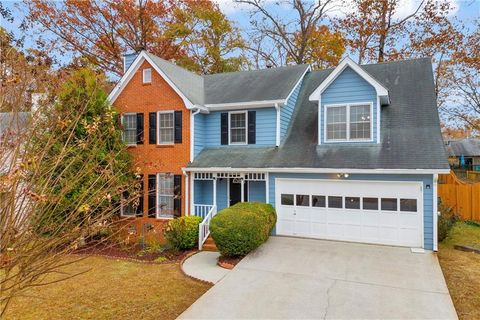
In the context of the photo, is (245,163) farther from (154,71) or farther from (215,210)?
(154,71)

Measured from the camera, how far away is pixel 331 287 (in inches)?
308

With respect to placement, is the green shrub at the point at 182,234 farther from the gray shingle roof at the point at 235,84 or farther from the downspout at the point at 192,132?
the gray shingle roof at the point at 235,84

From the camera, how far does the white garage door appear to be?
10.9 meters

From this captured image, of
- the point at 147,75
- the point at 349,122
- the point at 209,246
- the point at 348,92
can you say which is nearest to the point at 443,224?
the point at 349,122

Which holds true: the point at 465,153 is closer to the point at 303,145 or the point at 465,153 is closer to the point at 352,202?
the point at 303,145

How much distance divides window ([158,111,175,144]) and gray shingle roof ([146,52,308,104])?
4.60 feet

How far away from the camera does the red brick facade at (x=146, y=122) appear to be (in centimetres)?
1419

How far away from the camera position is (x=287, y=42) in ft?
84.4

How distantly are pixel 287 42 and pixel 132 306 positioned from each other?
23.2 m

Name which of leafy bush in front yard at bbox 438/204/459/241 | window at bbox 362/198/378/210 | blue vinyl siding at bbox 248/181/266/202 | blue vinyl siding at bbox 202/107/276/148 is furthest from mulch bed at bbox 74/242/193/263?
leafy bush in front yard at bbox 438/204/459/241

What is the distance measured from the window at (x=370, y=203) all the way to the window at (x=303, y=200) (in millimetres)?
2021

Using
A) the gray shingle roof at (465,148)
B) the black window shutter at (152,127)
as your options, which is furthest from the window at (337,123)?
the gray shingle roof at (465,148)

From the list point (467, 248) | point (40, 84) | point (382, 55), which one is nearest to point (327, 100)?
point (467, 248)

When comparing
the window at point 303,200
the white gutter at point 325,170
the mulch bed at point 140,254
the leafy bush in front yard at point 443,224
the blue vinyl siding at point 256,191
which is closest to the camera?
the white gutter at point 325,170
